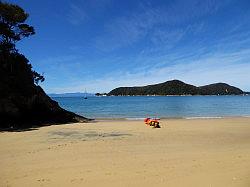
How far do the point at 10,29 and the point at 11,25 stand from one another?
0.61m

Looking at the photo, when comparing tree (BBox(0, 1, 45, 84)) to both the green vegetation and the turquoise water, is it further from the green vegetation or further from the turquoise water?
the turquoise water

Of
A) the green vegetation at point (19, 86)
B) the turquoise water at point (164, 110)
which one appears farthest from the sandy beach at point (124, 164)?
the turquoise water at point (164, 110)

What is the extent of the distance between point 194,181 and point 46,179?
4.67 meters

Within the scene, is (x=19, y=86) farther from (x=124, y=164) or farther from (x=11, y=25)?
(x=124, y=164)

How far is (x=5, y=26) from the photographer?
119 ft

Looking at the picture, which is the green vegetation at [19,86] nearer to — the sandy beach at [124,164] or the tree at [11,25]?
the tree at [11,25]

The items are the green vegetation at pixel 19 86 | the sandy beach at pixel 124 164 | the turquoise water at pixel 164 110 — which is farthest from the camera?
the turquoise water at pixel 164 110

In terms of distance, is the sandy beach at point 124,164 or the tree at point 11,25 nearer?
the sandy beach at point 124,164

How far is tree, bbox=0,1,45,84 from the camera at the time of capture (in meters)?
35.8

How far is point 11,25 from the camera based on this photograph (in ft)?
123

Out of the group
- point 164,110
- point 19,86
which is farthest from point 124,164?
point 164,110

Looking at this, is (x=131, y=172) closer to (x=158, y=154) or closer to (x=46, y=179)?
(x=46, y=179)

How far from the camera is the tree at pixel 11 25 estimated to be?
118 feet

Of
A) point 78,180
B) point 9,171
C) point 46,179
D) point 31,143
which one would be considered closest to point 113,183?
point 78,180
